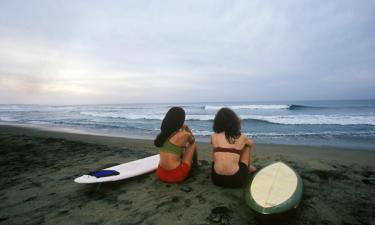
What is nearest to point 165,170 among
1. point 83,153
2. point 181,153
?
point 181,153

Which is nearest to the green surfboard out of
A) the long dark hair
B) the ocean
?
the long dark hair

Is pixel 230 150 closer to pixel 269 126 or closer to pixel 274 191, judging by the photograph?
pixel 274 191

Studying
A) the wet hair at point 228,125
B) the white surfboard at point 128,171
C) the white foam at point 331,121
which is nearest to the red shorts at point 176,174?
the white surfboard at point 128,171

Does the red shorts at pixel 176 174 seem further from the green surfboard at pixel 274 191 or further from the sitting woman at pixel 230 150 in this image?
the green surfboard at pixel 274 191

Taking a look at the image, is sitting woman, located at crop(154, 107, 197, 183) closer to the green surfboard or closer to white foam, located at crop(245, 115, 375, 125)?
the green surfboard

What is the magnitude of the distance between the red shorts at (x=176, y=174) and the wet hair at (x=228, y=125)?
830 millimetres

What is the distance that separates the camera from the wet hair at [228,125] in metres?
3.19

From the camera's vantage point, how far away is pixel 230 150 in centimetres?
317

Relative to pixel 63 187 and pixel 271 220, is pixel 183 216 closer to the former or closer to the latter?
pixel 271 220

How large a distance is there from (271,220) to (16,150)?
302 inches

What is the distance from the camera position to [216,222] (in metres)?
2.62

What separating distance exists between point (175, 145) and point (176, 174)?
53 centimetres

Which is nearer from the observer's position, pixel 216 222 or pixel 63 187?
pixel 216 222

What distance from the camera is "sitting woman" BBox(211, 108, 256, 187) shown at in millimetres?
3189
